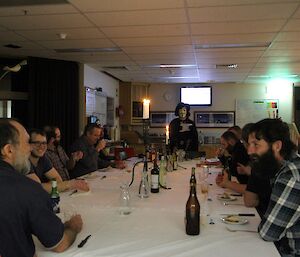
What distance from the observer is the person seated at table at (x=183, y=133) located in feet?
19.2

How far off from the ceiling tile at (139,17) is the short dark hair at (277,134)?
2129mm

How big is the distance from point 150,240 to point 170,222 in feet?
1.03

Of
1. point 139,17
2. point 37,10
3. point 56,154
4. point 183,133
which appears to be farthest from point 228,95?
point 37,10

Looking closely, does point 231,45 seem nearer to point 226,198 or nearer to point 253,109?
point 226,198

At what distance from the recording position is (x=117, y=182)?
3.32 m

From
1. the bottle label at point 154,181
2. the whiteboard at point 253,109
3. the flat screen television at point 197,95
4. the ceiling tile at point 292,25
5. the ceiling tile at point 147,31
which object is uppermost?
the ceiling tile at point 292,25

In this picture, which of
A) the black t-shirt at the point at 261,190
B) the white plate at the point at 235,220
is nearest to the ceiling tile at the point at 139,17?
the black t-shirt at the point at 261,190

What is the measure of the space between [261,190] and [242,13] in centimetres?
221

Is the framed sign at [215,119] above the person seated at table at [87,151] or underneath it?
above

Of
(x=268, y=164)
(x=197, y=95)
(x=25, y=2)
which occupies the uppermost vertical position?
(x=25, y=2)

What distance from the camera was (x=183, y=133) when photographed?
593cm

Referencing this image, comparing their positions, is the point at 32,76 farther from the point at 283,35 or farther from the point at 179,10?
the point at 283,35

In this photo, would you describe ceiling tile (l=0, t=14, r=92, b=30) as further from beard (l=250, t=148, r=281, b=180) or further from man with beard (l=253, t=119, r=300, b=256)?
man with beard (l=253, t=119, r=300, b=256)

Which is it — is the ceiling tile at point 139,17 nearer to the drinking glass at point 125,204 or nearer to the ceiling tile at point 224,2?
the ceiling tile at point 224,2
